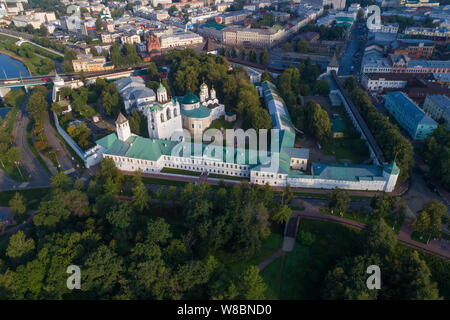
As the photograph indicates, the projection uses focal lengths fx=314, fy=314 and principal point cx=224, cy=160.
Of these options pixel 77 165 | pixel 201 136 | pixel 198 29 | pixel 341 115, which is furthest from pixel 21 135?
pixel 198 29

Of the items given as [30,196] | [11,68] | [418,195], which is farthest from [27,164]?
[11,68]

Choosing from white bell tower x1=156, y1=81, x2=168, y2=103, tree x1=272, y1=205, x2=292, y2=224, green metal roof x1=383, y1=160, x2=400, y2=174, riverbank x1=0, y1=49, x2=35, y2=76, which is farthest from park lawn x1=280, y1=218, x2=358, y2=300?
riverbank x1=0, y1=49, x2=35, y2=76

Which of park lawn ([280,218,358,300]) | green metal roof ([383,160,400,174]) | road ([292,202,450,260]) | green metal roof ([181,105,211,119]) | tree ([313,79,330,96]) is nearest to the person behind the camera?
park lawn ([280,218,358,300])

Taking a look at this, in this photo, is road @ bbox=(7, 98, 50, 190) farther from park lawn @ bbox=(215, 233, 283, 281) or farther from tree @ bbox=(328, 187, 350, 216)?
tree @ bbox=(328, 187, 350, 216)

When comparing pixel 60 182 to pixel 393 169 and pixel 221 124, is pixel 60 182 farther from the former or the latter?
pixel 393 169

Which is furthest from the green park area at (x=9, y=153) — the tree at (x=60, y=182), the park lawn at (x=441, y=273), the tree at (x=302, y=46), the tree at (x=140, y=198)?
the tree at (x=302, y=46)

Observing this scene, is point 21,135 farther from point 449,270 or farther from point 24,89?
point 449,270

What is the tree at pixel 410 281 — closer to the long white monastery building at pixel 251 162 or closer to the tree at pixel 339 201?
the tree at pixel 339 201
